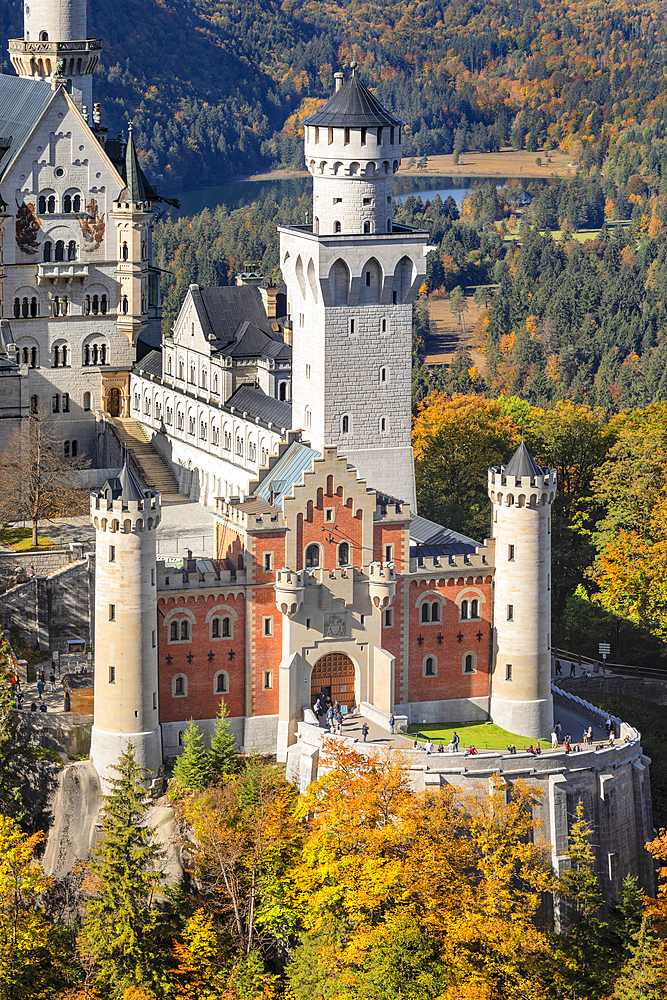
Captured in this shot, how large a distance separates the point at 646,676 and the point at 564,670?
4818 millimetres

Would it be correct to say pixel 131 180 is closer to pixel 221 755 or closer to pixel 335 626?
pixel 335 626

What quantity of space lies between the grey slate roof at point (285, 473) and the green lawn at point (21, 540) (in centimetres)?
1988

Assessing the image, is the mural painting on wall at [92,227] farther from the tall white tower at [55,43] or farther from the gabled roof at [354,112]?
the gabled roof at [354,112]

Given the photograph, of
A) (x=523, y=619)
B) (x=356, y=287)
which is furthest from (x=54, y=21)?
(x=523, y=619)

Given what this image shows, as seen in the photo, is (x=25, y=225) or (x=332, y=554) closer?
(x=332, y=554)

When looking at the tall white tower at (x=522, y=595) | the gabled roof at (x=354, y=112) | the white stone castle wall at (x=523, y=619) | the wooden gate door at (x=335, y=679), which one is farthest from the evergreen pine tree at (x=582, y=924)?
the gabled roof at (x=354, y=112)

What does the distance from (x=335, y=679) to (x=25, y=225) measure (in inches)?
1955

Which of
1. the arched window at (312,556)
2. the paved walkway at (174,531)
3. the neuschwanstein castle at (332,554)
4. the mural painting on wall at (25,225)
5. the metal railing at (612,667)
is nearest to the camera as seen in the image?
the neuschwanstein castle at (332,554)

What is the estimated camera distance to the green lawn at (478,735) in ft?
298

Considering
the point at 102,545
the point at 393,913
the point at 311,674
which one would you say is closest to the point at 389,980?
the point at 393,913

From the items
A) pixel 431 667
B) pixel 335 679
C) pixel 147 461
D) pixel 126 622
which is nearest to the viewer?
pixel 126 622

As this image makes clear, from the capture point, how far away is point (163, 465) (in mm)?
126812

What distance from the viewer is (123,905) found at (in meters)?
81.9

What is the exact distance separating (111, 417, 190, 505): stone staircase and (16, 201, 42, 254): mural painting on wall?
1261cm
